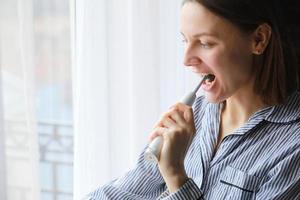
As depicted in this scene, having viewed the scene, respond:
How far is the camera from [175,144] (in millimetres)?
1022

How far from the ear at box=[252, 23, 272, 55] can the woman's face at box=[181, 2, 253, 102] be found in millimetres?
11

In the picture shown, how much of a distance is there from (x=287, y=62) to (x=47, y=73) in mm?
682

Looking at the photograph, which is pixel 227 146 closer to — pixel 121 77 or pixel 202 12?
pixel 202 12

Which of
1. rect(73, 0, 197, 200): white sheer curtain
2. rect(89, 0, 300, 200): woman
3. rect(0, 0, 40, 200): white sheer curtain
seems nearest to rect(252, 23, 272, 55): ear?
rect(89, 0, 300, 200): woman

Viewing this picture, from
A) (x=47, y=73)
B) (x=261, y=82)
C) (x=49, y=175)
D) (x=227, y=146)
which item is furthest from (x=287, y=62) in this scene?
(x=49, y=175)

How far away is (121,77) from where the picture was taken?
145 centimetres

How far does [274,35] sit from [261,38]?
0.02 meters

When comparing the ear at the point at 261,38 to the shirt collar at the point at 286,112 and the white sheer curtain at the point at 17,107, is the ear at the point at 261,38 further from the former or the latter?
the white sheer curtain at the point at 17,107

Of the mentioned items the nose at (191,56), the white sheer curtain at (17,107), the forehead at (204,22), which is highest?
the forehead at (204,22)

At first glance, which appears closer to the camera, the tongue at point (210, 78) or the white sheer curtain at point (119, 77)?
the tongue at point (210, 78)

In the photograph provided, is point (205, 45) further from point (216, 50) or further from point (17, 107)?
point (17, 107)

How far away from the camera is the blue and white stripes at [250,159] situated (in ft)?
3.22

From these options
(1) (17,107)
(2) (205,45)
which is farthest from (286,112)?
(1) (17,107)

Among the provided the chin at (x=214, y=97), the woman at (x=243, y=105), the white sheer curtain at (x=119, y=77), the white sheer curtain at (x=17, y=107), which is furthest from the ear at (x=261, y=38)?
the white sheer curtain at (x=17, y=107)
